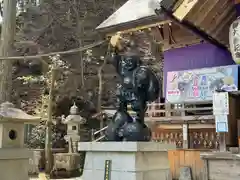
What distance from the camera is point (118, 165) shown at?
4.33 m

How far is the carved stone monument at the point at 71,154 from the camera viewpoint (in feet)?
Answer: 47.3

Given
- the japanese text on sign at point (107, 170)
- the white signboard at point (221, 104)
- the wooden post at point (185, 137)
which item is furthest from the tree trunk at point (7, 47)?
the japanese text on sign at point (107, 170)

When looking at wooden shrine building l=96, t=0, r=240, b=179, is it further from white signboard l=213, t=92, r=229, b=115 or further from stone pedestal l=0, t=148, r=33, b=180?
stone pedestal l=0, t=148, r=33, b=180

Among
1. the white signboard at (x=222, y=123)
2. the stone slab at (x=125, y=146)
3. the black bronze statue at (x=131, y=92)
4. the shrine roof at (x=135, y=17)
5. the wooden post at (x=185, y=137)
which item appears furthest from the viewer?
the wooden post at (x=185, y=137)

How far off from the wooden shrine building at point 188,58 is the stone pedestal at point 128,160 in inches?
170

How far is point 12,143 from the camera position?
30.6ft

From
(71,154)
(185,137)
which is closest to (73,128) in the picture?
(71,154)

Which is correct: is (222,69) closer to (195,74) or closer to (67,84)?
(195,74)

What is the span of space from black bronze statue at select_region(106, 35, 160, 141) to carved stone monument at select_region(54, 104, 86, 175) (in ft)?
33.5

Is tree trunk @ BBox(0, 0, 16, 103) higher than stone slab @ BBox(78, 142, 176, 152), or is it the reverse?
tree trunk @ BBox(0, 0, 16, 103)

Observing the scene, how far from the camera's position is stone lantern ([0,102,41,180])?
29.4 ft

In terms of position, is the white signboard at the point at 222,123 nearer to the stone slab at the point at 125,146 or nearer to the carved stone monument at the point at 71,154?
the stone slab at the point at 125,146

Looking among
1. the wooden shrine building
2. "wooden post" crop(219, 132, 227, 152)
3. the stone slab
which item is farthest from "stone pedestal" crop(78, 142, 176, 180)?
the wooden shrine building

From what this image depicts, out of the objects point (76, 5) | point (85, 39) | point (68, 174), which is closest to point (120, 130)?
point (68, 174)
